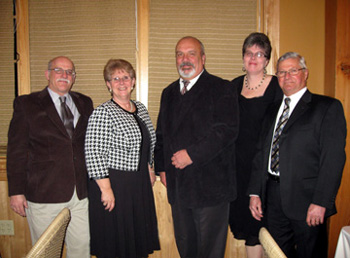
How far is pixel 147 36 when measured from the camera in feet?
7.65

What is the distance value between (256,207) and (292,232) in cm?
25

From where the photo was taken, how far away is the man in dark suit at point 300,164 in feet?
4.47

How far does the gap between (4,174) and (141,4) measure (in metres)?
2.05

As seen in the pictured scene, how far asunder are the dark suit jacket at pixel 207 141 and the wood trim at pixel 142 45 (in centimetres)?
78

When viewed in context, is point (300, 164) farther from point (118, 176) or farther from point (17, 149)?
point (17, 149)

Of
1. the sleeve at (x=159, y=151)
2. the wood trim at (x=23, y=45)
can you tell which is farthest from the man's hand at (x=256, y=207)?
the wood trim at (x=23, y=45)

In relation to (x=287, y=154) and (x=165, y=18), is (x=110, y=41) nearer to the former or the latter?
(x=165, y=18)

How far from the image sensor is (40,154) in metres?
1.72

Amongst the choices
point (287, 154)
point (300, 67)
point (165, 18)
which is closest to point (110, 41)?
point (165, 18)

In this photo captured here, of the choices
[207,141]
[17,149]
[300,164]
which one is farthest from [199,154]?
[17,149]

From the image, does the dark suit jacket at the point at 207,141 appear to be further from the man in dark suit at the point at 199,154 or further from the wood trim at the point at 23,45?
the wood trim at the point at 23,45

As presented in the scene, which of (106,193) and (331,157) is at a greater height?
(331,157)

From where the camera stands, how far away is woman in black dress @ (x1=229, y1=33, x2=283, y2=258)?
1.71 metres

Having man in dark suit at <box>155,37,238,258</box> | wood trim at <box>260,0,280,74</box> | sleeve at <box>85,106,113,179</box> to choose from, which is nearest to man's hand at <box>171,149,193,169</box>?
man in dark suit at <box>155,37,238,258</box>
